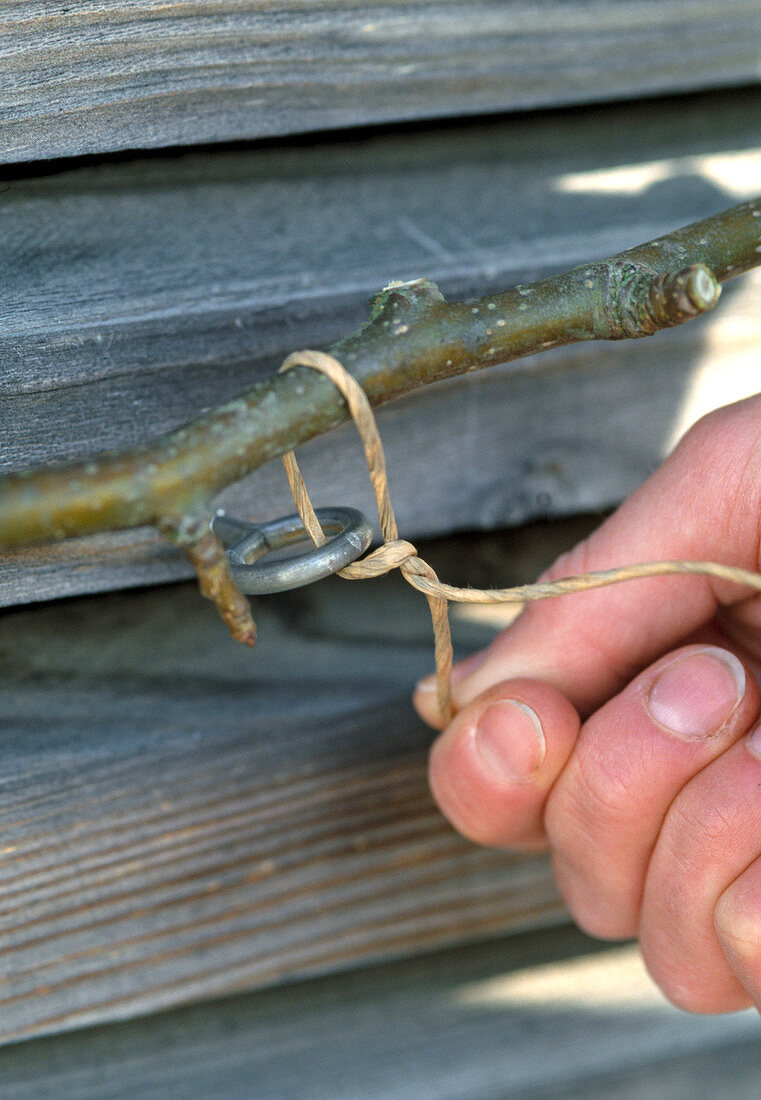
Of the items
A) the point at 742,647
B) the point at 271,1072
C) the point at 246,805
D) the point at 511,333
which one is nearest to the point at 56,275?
the point at 511,333

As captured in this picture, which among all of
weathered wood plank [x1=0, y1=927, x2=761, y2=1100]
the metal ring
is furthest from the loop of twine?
weathered wood plank [x1=0, y1=927, x2=761, y2=1100]

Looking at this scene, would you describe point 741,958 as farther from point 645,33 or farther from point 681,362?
point 645,33

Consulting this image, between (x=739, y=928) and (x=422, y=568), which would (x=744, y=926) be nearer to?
(x=739, y=928)

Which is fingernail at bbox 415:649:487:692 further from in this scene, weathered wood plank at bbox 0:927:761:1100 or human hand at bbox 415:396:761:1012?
weathered wood plank at bbox 0:927:761:1100

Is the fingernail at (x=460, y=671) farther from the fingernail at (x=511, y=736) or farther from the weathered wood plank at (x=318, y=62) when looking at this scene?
the weathered wood plank at (x=318, y=62)

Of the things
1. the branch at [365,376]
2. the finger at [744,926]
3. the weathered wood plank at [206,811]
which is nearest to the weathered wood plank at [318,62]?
the branch at [365,376]

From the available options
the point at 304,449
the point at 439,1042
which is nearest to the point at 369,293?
the point at 304,449

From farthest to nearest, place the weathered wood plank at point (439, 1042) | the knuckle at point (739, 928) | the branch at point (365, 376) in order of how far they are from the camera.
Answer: the weathered wood plank at point (439, 1042) → the knuckle at point (739, 928) → the branch at point (365, 376)
